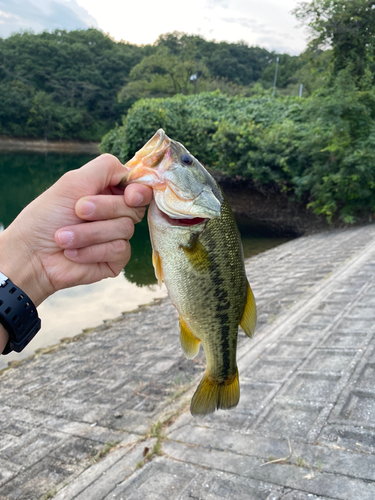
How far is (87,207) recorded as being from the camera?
6.19ft

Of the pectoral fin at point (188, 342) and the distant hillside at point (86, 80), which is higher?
the distant hillside at point (86, 80)

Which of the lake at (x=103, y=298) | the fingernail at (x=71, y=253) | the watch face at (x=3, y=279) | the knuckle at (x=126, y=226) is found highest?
the knuckle at (x=126, y=226)

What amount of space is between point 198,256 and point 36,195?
77.9 feet

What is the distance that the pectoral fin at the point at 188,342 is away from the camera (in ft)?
6.78

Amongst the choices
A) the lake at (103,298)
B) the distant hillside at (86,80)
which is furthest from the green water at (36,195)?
the distant hillside at (86,80)

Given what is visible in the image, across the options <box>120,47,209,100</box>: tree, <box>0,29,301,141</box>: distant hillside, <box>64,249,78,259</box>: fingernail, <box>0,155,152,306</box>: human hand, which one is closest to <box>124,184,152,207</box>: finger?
<box>0,155,152,306</box>: human hand

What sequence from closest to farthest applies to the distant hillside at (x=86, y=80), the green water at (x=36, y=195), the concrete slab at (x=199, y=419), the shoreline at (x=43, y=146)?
the concrete slab at (x=199, y=419), the green water at (x=36, y=195), the distant hillside at (x=86, y=80), the shoreline at (x=43, y=146)

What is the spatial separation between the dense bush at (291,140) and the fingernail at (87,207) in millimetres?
13234

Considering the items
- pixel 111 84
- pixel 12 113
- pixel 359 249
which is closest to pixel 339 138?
pixel 359 249

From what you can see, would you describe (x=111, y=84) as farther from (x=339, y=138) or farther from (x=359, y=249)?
(x=359, y=249)

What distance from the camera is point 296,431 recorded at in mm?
3531

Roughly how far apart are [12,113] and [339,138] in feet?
164

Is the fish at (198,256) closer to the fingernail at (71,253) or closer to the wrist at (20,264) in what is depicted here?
the fingernail at (71,253)

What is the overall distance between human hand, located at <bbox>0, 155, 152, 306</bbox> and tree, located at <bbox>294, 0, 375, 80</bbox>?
15.4 metres
